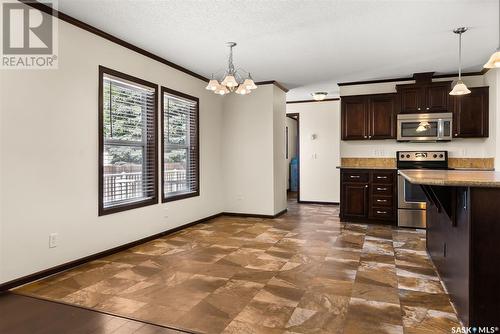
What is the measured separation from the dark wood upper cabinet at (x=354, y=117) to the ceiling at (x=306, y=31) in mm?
811

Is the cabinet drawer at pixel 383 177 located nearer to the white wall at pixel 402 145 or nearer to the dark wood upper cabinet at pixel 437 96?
the white wall at pixel 402 145

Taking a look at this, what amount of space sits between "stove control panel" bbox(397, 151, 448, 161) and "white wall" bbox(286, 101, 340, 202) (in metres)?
1.97

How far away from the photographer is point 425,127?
5.45m

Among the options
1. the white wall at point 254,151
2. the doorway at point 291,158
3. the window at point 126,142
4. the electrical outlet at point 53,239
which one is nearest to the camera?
the electrical outlet at point 53,239

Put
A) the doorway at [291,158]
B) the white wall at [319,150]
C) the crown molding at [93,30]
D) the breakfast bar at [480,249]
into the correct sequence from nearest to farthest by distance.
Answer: the breakfast bar at [480,249], the crown molding at [93,30], the white wall at [319,150], the doorway at [291,158]

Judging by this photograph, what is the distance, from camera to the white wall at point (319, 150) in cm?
771

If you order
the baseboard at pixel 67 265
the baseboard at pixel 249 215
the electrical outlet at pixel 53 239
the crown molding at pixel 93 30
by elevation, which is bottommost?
the baseboard at pixel 67 265

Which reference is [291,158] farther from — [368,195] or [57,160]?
[57,160]

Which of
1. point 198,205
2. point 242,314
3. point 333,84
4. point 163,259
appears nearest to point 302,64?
point 333,84

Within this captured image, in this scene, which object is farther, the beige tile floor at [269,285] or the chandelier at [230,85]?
the chandelier at [230,85]

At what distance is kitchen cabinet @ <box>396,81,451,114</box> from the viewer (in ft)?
17.5

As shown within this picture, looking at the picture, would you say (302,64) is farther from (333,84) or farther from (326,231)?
(326,231)

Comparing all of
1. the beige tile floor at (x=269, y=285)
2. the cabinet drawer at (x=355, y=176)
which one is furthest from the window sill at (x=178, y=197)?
the cabinet drawer at (x=355, y=176)

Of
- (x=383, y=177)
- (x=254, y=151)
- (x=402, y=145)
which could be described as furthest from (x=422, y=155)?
(x=254, y=151)
